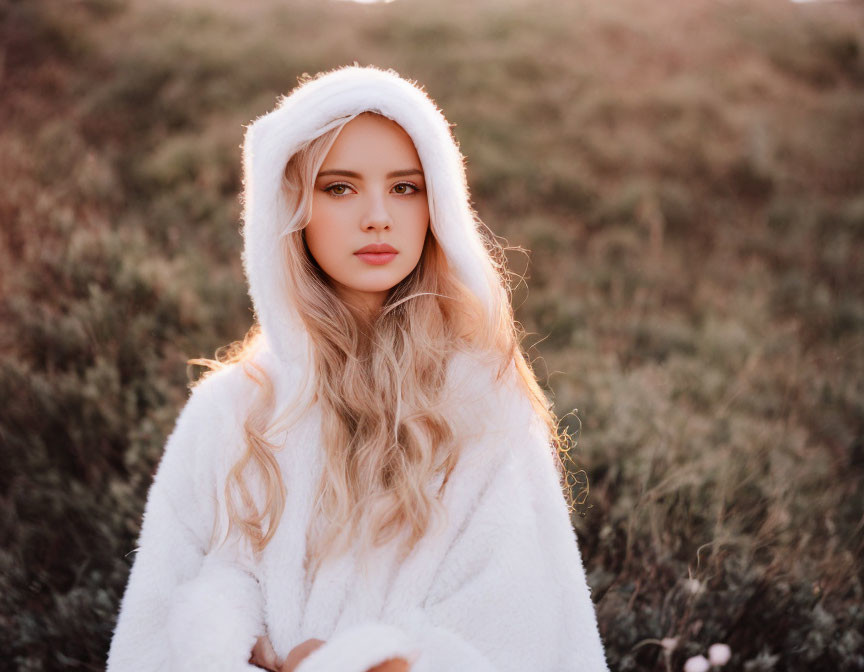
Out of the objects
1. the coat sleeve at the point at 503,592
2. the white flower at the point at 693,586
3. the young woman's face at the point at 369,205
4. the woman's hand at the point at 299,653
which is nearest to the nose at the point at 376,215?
the young woman's face at the point at 369,205

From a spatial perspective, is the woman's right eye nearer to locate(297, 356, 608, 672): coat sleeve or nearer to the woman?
the woman

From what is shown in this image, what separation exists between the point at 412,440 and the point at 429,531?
0.24 metres

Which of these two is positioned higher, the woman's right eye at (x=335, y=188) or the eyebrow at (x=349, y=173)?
the eyebrow at (x=349, y=173)

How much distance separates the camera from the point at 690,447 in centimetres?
364

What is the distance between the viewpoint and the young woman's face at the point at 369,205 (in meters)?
1.80

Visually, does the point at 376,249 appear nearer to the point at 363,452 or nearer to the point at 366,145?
the point at 366,145

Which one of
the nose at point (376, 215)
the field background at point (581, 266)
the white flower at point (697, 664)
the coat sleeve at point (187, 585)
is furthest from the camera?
the field background at point (581, 266)

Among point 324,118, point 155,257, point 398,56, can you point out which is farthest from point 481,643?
point 398,56

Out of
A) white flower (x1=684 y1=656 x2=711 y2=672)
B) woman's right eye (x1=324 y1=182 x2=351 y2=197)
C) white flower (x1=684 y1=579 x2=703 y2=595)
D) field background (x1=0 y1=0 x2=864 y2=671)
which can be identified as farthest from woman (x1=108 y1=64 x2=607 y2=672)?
field background (x1=0 y1=0 x2=864 y2=671)

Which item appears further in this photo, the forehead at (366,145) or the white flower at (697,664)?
the white flower at (697,664)

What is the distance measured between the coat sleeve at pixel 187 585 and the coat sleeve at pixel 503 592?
258mm

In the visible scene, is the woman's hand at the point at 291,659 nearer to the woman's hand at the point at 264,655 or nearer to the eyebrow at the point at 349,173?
the woman's hand at the point at 264,655

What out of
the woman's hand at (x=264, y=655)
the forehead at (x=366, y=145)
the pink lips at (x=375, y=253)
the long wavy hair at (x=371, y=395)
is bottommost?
the woman's hand at (x=264, y=655)

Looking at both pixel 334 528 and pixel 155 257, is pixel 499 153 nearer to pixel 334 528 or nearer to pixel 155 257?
pixel 155 257
